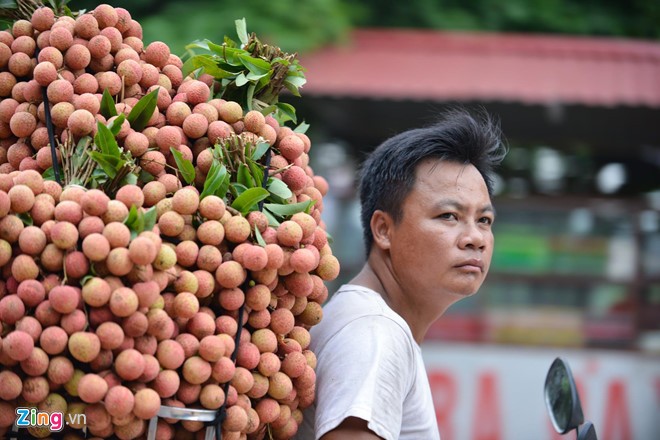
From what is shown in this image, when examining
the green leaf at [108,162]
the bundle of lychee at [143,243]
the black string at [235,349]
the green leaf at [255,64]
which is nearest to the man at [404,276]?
the bundle of lychee at [143,243]

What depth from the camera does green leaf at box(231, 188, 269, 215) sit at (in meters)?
1.63

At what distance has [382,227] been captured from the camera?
2227 millimetres

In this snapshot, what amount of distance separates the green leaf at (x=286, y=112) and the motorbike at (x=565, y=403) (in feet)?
2.96

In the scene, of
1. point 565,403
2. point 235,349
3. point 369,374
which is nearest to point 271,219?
point 235,349

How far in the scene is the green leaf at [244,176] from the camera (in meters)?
1.68

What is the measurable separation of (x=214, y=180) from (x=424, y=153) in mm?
706

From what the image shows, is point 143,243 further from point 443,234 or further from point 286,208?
point 443,234

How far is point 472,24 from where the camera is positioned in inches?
250

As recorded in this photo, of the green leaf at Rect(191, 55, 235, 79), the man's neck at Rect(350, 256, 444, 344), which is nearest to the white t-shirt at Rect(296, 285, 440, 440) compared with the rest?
the man's neck at Rect(350, 256, 444, 344)

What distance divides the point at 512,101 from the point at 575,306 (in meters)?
1.47

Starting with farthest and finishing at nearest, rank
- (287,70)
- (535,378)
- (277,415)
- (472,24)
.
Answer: (472,24) → (535,378) → (287,70) → (277,415)

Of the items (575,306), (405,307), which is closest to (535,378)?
(575,306)

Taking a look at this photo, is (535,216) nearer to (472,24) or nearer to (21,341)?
(472,24)

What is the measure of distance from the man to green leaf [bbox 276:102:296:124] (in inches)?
14.0
